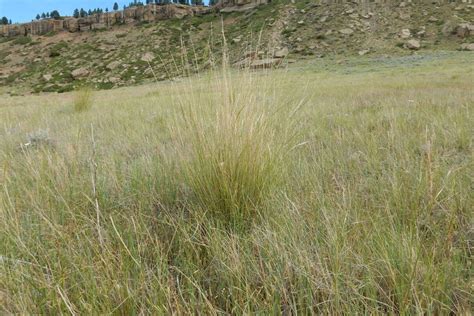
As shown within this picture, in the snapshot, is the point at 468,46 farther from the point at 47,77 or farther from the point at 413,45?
the point at 47,77

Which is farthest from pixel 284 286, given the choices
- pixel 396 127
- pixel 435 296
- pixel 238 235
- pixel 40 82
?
pixel 40 82

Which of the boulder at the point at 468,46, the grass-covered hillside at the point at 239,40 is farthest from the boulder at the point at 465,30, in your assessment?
the boulder at the point at 468,46

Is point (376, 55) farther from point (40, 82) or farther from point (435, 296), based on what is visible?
point (40, 82)

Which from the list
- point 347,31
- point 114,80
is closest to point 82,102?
point 347,31

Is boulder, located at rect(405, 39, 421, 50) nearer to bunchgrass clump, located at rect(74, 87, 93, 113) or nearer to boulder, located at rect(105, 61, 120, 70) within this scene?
bunchgrass clump, located at rect(74, 87, 93, 113)

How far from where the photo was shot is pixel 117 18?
45.5 meters

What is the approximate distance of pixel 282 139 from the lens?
189cm

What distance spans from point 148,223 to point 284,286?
68 centimetres

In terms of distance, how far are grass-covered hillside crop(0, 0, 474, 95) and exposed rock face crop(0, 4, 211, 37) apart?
6.43 ft

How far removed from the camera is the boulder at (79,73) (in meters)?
31.0

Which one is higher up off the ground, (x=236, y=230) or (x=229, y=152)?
(x=229, y=152)

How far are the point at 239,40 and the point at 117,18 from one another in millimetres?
Answer: 26187

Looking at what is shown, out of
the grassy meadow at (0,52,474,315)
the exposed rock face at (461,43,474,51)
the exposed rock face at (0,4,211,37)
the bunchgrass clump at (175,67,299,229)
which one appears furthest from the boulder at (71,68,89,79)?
the bunchgrass clump at (175,67,299,229)

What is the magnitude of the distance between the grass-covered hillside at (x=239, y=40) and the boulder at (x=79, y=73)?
0.09m
